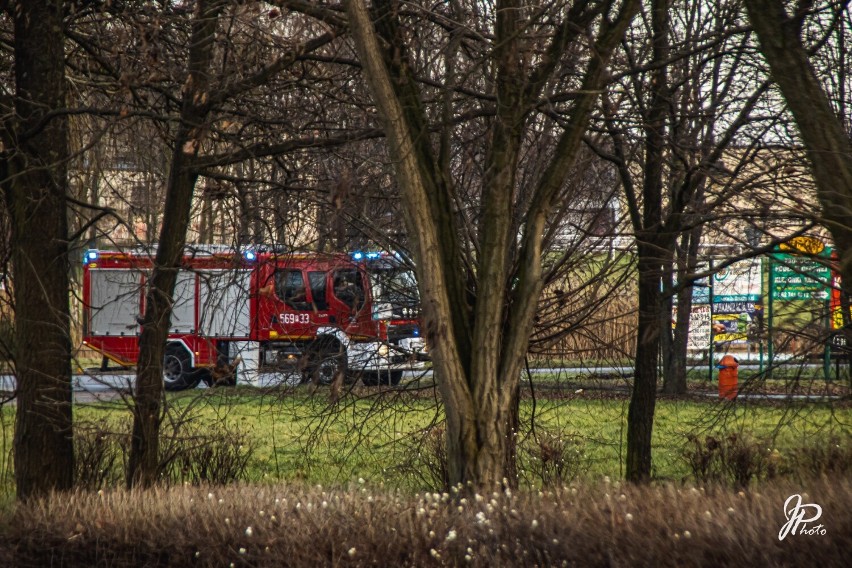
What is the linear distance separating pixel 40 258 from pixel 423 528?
399cm

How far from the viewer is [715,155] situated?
326 inches

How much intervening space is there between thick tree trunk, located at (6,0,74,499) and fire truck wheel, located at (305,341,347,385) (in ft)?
6.79

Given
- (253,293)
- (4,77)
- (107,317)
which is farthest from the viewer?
(107,317)

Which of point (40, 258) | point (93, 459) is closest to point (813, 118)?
point (40, 258)

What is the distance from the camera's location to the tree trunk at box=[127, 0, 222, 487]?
7.26m

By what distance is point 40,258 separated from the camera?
7.36m

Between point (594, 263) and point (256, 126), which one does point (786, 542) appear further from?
point (256, 126)

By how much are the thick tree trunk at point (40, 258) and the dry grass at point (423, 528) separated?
125 centimetres

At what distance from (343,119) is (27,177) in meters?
2.57

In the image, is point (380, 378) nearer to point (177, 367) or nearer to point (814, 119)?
point (814, 119)

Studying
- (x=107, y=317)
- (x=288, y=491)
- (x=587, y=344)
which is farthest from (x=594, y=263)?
(x=107, y=317)

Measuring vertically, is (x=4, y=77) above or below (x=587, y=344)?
above

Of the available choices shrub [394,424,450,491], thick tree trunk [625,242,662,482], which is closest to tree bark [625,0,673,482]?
thick tree trunk [625,242,662,482]

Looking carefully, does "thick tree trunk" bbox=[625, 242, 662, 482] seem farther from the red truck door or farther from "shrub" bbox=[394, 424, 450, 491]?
the red truck door
